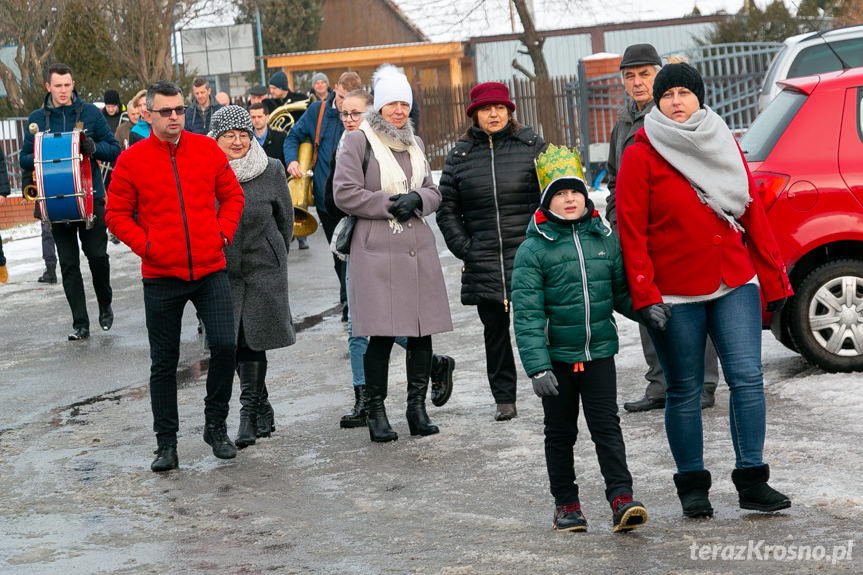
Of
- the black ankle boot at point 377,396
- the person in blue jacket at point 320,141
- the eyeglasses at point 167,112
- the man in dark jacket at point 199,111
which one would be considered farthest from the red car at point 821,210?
the man in dark jacket at point 199,111

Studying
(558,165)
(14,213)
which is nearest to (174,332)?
(558,165)

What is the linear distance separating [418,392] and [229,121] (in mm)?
1876

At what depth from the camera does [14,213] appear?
24.2 meters

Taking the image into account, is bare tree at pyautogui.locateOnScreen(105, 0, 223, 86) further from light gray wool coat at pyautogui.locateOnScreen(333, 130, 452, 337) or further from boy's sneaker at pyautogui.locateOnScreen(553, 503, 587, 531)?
boy's sneaker at pyautogui.locateOnScreen(553, 503, 587, 531)

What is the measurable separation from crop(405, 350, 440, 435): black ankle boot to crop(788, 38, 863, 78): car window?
6.81 meters

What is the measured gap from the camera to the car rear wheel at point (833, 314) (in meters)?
7.90

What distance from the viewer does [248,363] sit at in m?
7.57

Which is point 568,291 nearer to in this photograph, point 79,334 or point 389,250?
point 389,250

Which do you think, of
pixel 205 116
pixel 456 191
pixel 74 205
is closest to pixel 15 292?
pixel 205 116

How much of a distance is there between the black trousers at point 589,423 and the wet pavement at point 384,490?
22 centimetres

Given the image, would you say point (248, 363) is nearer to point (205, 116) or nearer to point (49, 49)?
point (205, 116)

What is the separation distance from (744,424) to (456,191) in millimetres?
2623

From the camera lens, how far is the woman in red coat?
5402 millimetres

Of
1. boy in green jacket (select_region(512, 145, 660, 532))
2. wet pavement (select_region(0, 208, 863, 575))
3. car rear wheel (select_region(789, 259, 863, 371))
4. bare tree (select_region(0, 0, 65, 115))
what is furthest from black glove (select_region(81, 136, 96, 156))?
bare tree (select_region(0, 0, 65, 115))
